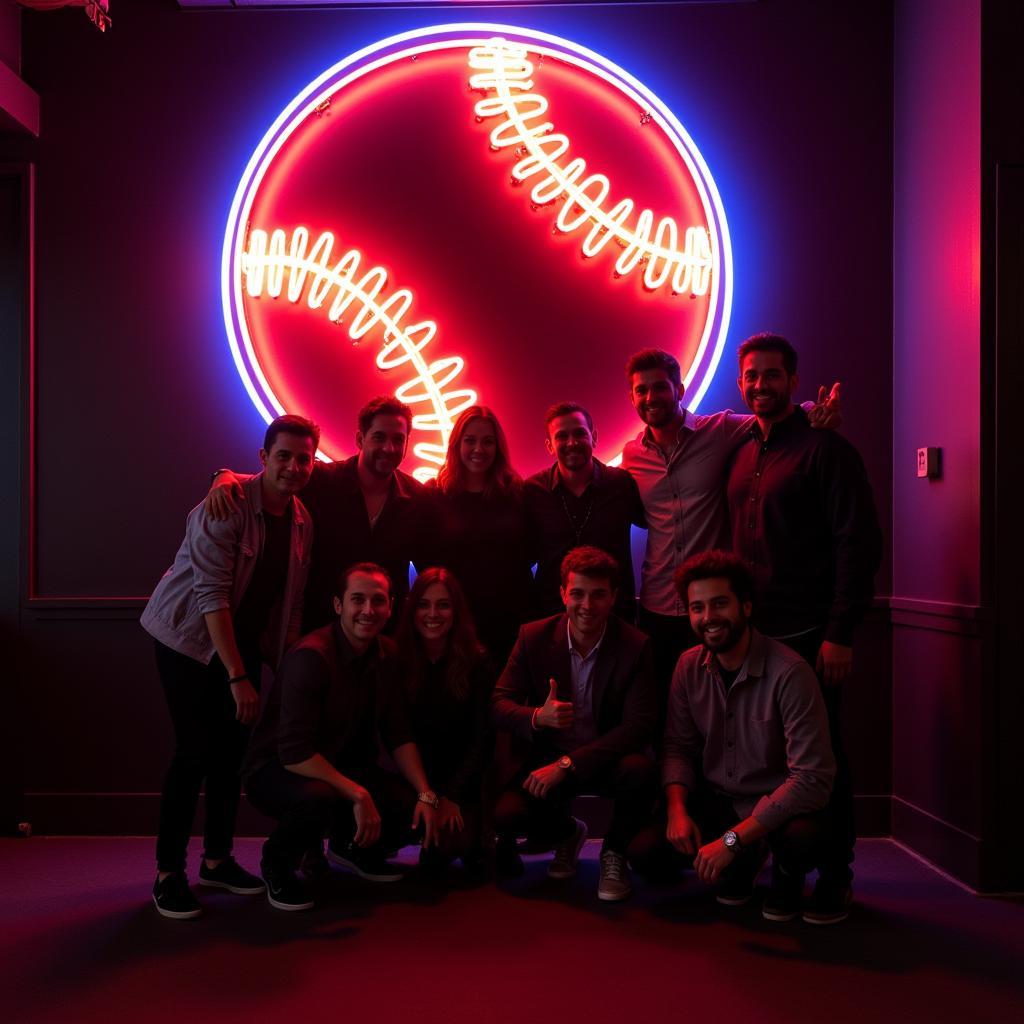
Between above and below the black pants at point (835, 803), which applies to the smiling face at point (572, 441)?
above

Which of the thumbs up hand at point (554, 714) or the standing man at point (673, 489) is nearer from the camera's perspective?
the thumbs up hand at point (554, 714)

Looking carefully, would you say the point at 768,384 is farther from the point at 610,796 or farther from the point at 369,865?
the point at 369,865

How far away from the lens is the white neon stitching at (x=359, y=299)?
3746mm

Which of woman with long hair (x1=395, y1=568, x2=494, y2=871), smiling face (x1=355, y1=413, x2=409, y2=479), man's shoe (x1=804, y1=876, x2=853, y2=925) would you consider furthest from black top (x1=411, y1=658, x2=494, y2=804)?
man's shoe (x1=804, y1=876, x2=853, y2=925)

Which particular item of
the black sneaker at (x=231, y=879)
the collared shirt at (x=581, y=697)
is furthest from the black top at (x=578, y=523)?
the black sneaker at (x=231, y=879)

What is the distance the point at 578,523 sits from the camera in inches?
127

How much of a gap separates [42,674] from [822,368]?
3399 millimetres

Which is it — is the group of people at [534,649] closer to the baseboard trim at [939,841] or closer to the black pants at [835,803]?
the black pants at [835,803]

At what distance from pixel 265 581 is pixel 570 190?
2.02 m

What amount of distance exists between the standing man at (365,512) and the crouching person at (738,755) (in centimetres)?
100

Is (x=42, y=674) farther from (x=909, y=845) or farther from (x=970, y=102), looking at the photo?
(x=970, y=102)

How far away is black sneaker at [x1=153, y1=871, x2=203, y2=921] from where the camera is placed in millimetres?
2711

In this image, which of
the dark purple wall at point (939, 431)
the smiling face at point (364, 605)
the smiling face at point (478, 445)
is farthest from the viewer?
the smiling face at point (478, 445)

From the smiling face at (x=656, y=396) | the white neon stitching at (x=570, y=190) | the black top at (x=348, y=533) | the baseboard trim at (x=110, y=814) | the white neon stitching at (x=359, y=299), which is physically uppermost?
the white neon stitching at (x=570, y=190)
